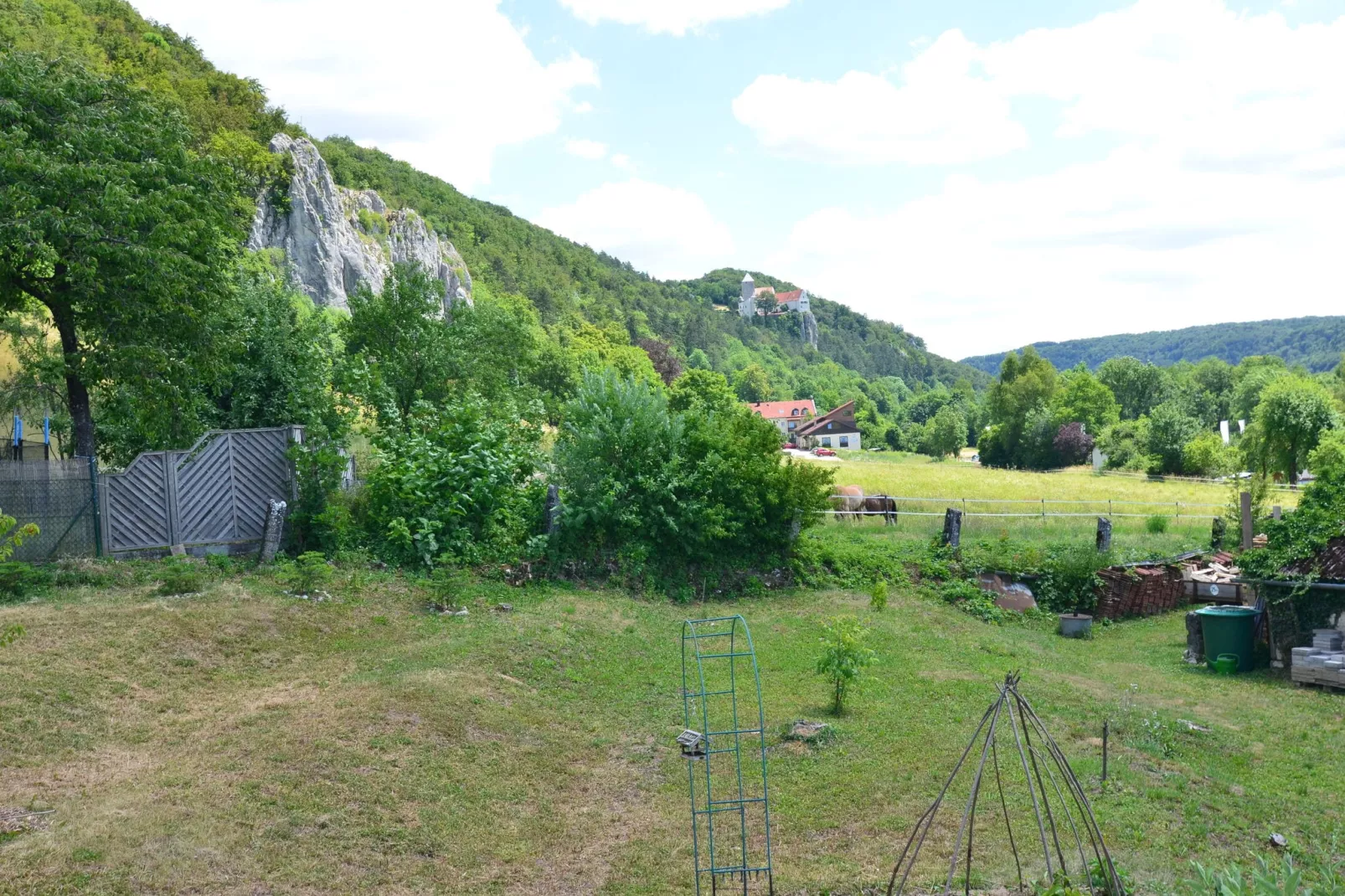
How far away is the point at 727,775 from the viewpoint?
344 inches

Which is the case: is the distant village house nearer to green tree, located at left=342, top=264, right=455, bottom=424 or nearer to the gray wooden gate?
green tree, located at left=342, top=264, right=455, bottom=424

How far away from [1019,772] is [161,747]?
801 centimetres

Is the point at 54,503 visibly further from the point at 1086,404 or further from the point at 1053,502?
the point at 1086,404

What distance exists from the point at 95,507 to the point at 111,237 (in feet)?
13.4

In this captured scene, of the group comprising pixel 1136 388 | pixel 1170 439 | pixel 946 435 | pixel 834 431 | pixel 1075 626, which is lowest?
pixel 1075 626

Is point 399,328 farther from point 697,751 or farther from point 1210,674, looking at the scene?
point 1210,674

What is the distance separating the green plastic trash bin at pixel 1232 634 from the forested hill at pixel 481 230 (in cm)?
2274

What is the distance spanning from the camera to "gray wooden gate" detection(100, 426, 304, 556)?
46.3 ft

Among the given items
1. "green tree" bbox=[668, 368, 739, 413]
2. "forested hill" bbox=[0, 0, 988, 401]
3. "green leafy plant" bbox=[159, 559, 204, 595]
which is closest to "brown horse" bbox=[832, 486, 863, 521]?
"green leafy plant" bbox=[159, 559, 204, 595]

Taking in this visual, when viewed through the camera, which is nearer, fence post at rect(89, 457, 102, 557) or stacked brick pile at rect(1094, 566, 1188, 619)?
fence post at rect(89, 457, 102, 557)

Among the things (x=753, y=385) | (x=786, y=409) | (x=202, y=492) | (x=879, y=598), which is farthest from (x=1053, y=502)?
(x=753, y=385)

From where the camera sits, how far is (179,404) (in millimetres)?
14898

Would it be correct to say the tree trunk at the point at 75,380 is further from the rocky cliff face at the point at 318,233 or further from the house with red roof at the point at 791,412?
the house with red roof at the point at 791,412

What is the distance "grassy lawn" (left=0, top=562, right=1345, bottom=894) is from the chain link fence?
1847 mm
